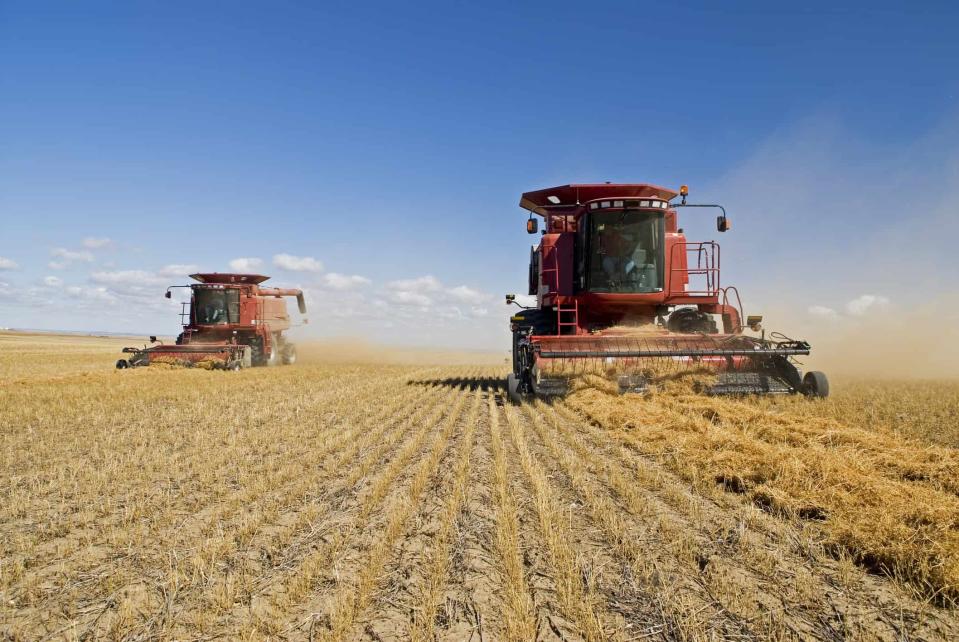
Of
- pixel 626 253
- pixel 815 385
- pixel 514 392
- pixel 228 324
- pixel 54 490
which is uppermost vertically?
pixel 626 253

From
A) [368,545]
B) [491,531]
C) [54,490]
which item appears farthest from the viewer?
[54,490]

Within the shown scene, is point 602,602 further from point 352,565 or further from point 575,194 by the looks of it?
point 575,194

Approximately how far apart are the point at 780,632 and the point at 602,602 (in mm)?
747

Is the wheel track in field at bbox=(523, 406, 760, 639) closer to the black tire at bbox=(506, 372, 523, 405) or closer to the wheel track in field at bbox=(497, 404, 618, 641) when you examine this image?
the wheel track in field at bbox=(497, 404, 618, 641)

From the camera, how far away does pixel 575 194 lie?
10.9 m

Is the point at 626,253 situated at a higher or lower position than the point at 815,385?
higher

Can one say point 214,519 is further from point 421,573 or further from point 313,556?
point 421,573

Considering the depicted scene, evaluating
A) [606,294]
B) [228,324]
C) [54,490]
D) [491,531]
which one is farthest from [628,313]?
[228,324]

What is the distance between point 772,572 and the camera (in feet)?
8.88

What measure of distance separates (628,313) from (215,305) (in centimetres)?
1473

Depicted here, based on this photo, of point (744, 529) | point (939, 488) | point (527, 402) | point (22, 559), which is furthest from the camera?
point (527, 402)

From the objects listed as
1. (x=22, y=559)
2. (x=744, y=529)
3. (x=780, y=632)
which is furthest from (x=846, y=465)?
(x=22, y=559)

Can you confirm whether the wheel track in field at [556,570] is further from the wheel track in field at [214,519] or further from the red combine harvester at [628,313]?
the red combine harvester at [628,313]

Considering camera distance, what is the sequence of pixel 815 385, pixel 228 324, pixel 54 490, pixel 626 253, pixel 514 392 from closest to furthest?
pixel 54 490 → pixel 815 385 → pixel 514 392 → pixel 626 253 → pixel 228 324
